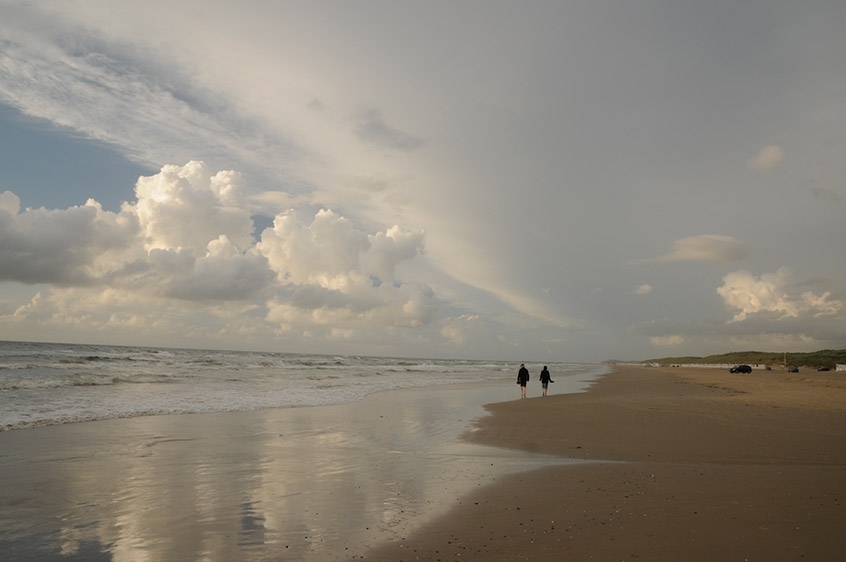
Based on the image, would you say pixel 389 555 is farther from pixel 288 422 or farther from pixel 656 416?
pixel 656 416

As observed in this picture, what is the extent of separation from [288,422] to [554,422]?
9687 mm

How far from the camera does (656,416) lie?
18.0 meters

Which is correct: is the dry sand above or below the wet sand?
above

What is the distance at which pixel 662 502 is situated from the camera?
794 cm

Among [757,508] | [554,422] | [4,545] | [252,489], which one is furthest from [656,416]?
[4,545]

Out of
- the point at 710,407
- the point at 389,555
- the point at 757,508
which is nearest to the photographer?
the point at 389,555

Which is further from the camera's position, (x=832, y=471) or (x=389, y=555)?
(x=832, y=471)

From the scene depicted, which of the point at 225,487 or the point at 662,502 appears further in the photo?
the point at 225,487

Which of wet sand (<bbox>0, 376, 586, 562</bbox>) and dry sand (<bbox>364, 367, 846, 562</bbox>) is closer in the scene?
dry sand (<bbox>364, 367, 846, 562</bbox>)

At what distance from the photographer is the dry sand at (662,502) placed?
6.10 meters

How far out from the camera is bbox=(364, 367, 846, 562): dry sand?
610 cm

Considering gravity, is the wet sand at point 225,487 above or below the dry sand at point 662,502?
below

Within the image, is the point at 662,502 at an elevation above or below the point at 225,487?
above

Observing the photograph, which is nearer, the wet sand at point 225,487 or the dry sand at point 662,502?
the dry sand at point 662,502
